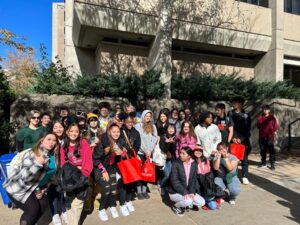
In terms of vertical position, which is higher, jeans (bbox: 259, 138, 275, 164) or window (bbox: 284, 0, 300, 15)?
window (bbox: 284, 0, 300, 15)

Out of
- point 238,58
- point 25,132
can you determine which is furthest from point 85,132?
point 238,58

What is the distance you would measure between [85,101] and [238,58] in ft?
31.9

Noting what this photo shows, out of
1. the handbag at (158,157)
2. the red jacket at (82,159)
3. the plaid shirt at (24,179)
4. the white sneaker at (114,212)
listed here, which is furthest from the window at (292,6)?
the plaid shirt at (24,179)

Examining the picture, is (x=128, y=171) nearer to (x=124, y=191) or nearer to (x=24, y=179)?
(x=124, y=191)

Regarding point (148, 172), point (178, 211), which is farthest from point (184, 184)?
point (148, 172)

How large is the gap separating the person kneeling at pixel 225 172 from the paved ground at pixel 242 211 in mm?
252

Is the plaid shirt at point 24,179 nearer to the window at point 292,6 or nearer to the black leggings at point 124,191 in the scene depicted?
the black leggings at point 124,191

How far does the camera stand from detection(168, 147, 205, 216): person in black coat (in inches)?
187

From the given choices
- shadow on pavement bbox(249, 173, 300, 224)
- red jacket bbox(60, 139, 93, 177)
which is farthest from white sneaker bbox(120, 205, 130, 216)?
shadow on pavement bbox(249, 173, 300, 224)

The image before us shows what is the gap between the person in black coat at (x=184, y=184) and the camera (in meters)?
4.76

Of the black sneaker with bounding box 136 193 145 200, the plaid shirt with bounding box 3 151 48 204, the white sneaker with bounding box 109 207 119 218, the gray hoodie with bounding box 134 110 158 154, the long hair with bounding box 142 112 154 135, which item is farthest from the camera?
the long hair with bounding box 142 112 154 135

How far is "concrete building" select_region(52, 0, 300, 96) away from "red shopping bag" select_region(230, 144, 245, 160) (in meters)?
5.53

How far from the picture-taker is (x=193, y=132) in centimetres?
564

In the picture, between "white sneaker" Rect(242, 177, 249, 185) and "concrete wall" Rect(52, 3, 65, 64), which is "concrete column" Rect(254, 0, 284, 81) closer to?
"white sneaker" Rect(242, 177, 249, 185)
